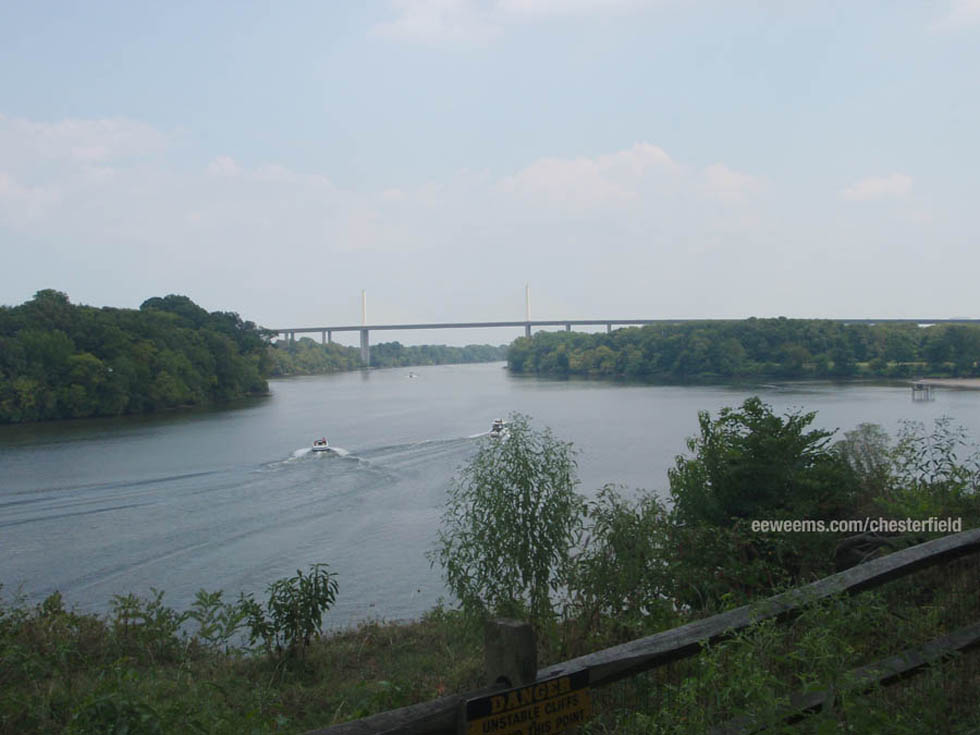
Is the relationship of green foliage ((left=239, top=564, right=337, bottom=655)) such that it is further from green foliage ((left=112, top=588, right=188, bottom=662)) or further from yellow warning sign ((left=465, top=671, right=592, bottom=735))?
yellow warning sign ((left=465, top=671, right=592, bottom=735))

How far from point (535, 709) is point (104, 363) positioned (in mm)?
51487

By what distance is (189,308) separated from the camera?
6981 cm

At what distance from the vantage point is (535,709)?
218cm

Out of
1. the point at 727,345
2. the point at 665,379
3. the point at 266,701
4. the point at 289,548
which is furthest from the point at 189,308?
the point at 266,701

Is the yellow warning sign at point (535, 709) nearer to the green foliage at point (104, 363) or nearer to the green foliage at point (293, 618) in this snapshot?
the green foliage at point (293, 618)

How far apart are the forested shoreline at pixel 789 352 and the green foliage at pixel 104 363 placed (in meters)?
37.7

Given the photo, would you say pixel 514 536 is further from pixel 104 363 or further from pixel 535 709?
pixel 104 363

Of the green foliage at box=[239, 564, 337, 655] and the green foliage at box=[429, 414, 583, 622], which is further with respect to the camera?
the green foliage at box=[239, 564, 337, 655]

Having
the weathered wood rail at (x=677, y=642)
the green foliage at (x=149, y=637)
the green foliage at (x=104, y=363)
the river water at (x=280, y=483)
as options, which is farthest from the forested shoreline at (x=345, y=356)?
the weathered wood rail at (x=677, y=642)

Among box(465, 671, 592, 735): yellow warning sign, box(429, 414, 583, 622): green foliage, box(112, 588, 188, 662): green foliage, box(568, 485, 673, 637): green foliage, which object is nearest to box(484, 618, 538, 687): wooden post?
box(465, 671, 592, 735): yellow warning sign

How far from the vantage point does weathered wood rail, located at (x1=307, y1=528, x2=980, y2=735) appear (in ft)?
6.98

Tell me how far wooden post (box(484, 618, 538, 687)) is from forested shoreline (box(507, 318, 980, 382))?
66.9 m

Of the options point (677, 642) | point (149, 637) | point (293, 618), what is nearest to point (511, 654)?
point (677, 642)

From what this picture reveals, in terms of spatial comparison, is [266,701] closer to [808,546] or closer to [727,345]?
[808,546]
